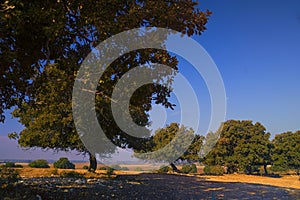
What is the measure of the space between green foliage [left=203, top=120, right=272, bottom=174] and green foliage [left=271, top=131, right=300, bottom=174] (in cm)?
375

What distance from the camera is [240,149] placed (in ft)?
188

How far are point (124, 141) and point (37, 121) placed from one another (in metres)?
8.52

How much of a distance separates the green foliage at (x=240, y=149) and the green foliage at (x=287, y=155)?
3748mm

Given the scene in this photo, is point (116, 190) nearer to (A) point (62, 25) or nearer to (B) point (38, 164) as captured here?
(A) point (62, 25)

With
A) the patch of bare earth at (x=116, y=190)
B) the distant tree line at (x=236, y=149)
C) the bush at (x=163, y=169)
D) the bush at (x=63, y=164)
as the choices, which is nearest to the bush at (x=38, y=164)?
the bush at (x=63, y=164)

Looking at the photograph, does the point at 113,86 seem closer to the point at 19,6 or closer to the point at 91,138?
the point at 19,6

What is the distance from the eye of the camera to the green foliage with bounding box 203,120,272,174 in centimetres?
5644

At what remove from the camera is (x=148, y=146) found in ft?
112

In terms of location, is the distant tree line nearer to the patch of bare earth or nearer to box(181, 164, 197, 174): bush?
box(181, 164, 197, 174): bush

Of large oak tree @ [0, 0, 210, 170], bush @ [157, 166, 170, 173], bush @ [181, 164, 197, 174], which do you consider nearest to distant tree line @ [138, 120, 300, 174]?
bush @ [157, 166, 170, 173]

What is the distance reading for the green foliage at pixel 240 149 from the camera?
185ft

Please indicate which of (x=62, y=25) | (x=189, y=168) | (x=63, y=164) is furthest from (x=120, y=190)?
(x=189, y=168)

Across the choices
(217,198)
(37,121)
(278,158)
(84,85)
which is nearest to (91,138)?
(37,121)

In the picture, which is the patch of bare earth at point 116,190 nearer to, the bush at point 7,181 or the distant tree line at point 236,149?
the bush at point 7,181
